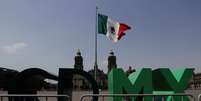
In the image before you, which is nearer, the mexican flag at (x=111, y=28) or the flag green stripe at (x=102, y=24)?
the mexican flag at (x=111, y=28)

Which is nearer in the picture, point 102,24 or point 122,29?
point 122,29

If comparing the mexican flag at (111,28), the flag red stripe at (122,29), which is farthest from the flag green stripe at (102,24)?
the flag red stripe at (122,29)

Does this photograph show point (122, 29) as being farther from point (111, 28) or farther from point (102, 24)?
point (102, 24)

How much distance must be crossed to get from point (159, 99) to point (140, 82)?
5.07ft

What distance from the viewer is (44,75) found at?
15062 millimetres

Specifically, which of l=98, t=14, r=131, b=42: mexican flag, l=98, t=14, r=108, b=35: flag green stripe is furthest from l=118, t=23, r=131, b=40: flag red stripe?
l=98, t=14, r=108, b=35: flag green stripe

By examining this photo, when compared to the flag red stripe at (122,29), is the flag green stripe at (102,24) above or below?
above

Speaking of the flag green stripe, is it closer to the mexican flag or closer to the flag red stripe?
the mexican flag

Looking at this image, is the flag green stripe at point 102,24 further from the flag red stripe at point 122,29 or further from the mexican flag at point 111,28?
the flag red stripe at point 122,29

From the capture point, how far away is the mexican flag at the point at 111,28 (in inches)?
888

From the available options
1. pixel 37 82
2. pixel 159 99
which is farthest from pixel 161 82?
pixel 37 82

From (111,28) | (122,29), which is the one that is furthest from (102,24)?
(122,29)

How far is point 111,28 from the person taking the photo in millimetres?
23281

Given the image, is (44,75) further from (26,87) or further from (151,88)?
(151,88)
